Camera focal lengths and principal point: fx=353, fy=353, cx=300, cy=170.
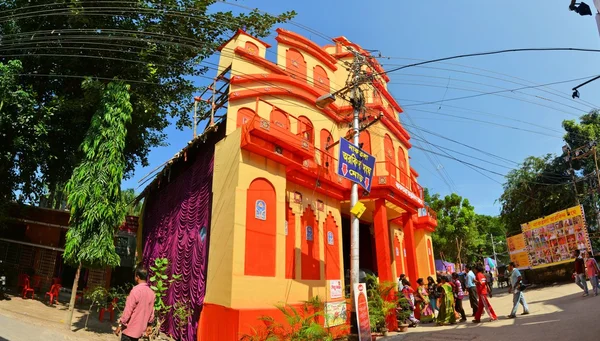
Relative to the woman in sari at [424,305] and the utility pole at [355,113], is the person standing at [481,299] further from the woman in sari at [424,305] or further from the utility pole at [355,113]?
the utility pole at [355,113]

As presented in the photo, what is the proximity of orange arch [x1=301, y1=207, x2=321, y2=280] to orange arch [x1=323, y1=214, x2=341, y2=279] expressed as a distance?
0.61m

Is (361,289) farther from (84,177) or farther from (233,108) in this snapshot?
(84,177)

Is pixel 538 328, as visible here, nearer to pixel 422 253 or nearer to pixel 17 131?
pixel 422 253

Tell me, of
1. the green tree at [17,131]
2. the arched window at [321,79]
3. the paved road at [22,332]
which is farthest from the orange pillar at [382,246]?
the green tree at [17,131]

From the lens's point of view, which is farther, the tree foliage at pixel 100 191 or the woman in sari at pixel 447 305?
the woman in sari at pixel 447 305

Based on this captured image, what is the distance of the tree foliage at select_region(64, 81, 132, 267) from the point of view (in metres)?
10.8

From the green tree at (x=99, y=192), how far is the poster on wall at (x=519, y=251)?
Result: 21673 mm

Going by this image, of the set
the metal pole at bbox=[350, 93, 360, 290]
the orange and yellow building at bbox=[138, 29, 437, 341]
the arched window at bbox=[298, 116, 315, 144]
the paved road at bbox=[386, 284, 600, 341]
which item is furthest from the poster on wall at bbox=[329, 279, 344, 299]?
the arched window at bbox=[298, 116, 315, 144]

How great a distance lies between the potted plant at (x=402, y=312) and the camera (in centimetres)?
1163

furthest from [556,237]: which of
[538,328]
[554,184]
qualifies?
[538,328]

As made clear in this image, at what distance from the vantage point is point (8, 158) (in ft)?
42.9

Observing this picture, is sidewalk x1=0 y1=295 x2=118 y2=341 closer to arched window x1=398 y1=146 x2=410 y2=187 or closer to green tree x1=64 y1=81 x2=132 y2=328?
green tree x1=64 y1=81 x2=132 y2=328

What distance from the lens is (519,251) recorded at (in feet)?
71.2

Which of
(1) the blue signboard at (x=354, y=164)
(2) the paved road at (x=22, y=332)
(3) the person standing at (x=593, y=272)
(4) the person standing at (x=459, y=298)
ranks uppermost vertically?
(1) the blue signboard at (x=354, y=164)
